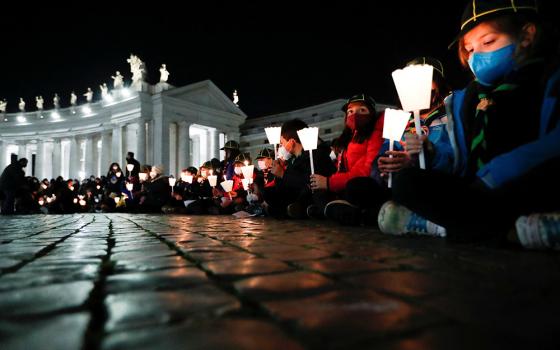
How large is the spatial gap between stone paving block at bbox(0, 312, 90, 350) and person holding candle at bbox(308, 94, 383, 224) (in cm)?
336

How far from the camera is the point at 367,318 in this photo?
2.63ft

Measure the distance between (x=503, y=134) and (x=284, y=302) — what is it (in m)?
1.84

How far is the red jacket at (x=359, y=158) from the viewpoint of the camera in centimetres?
432

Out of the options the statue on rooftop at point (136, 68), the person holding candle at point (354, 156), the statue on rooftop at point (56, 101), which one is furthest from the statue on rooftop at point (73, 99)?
the person holding candle at point (354, 156)

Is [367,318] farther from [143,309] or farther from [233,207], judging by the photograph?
[233,207]

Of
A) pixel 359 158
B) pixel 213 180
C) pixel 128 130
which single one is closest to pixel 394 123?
pixel 359 158

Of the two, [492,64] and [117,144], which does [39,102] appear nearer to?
[117,144]

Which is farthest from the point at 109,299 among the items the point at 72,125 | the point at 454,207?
the point at 72,125

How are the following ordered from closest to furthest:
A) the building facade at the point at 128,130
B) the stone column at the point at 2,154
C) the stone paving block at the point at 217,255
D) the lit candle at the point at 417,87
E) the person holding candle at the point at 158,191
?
the stone paving block at the point at 217,255
the lit candle at the point at 417,87
the person holding candle at the point at 158,191
the building facade at the point at 128,130
the stone column at the point at 2,154

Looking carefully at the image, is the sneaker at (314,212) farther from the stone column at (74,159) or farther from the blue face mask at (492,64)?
the stone column at (74,159)

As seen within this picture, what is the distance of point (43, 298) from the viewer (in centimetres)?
102

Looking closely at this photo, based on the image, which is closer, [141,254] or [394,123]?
[141,254]

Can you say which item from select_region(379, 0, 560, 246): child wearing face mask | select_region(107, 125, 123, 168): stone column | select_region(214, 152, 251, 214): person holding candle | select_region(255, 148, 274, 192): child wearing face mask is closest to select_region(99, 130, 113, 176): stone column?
select_region(107, 125, 123, 168): stone column

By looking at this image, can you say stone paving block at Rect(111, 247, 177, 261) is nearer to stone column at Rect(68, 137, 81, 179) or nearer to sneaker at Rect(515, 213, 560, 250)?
sneaker at Rect(515, 213, 560, 250)
